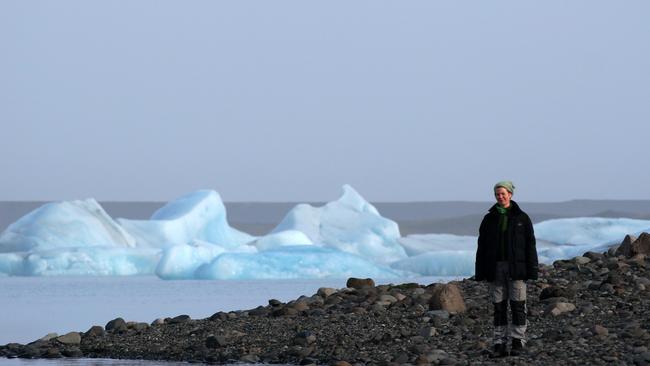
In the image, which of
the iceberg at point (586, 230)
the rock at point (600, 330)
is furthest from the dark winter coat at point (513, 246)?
the iceberg at point (586, 230)

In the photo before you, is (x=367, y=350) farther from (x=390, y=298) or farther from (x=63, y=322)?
(x=63, y=322)

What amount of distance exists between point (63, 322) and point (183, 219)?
24.4 m

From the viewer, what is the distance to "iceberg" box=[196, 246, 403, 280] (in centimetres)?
4309

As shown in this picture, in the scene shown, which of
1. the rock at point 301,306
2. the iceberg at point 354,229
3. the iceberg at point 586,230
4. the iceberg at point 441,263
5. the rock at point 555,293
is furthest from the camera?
the iceberg at point 354,229

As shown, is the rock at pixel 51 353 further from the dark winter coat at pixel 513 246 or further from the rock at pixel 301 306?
the dark winter coat at pixel 513 246

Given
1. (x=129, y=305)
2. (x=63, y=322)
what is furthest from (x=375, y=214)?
(x=63, y=322)

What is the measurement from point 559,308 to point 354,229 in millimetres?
36821

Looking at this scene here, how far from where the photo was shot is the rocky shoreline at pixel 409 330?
13.1 m

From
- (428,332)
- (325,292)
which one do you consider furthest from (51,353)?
(325,292)

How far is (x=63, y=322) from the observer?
1135 inches

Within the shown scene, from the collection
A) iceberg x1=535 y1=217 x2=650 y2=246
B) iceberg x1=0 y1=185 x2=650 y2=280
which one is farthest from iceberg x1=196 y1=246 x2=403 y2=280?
iceberg x1=535 y1=217 x2=650 y2=246

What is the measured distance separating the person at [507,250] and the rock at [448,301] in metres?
3.84

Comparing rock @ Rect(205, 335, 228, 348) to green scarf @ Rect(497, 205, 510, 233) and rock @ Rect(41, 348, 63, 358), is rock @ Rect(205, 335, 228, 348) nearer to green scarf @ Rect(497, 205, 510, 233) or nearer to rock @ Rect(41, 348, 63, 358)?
rock @ Rect(41, 348, 63, 358)

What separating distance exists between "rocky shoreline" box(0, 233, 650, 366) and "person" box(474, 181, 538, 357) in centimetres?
75
